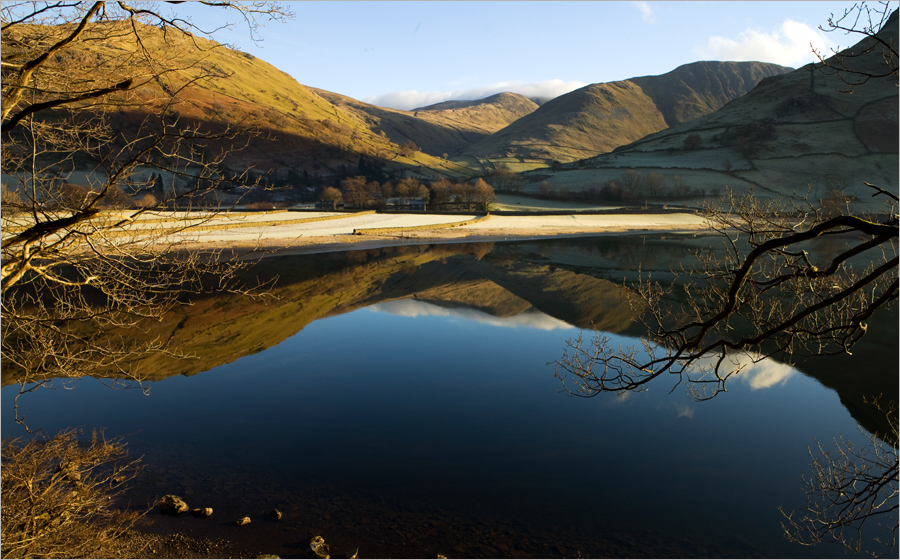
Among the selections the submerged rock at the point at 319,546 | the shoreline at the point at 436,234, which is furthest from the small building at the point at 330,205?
the submerged rock at the point at 319,546

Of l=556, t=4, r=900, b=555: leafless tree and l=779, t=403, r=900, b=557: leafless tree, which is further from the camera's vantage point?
l=779, t=403, r=900, b=557: leafless tree

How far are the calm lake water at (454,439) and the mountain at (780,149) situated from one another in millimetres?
65515

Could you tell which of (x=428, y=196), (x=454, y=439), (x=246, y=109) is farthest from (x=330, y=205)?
(x=454, y=439)

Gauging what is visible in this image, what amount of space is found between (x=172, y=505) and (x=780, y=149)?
110603 millimetres

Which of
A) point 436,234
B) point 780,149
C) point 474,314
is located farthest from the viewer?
point 780,149

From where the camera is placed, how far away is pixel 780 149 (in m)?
97.6

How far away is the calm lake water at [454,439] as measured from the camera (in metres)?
8.31

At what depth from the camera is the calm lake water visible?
8.31 m

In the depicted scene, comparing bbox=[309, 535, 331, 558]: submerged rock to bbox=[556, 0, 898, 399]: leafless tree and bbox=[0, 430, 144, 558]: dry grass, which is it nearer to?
bbox=[0, 430, 144, 558]: dry grass

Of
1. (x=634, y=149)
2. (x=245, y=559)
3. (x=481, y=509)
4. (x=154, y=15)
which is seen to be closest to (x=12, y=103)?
(x=154, y=15)

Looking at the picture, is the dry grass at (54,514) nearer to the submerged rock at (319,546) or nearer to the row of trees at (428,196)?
the submerged rock at (319,546)

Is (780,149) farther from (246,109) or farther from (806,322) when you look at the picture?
(246,109)

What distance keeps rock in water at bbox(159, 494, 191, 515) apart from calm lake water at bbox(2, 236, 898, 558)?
0.18 meters

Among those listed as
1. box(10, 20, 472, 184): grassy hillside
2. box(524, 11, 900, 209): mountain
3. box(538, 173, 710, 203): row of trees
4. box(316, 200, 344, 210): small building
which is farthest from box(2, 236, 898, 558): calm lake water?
box(524, 11, 900, 209): mountain
